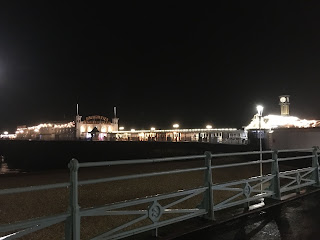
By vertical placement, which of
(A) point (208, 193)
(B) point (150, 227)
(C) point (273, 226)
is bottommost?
(C) point (273, 226)

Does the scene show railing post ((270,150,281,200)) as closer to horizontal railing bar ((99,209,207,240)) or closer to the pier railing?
the pier railing

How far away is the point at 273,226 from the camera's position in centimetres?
616

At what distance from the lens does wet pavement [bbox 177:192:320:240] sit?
554cm

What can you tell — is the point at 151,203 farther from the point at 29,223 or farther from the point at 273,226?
the point at 273,226

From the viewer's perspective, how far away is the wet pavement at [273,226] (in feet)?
18.2

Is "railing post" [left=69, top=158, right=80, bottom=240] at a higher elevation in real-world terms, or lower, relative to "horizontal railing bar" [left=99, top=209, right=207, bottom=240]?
higher

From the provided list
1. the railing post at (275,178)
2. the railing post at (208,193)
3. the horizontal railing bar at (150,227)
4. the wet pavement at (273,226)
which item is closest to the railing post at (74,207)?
the horizontal railing bar at (150,227)

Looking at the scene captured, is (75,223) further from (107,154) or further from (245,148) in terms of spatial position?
(107,154)

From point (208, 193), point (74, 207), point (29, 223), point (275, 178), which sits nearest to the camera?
point (29, 223)

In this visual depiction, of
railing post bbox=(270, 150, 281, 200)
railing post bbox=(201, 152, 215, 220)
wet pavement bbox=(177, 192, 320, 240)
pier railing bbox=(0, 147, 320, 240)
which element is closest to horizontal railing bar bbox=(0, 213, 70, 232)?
pier railing bbox=(0, 147, 320, 240)

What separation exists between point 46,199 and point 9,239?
6827 millimetres

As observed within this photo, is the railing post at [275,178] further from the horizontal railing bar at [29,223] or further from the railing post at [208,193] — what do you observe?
the horizontal railing bar at [29,223]

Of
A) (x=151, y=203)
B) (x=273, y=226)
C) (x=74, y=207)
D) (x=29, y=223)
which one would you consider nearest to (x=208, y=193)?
(x=273, y=226)

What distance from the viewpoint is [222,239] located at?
535 centimetres
